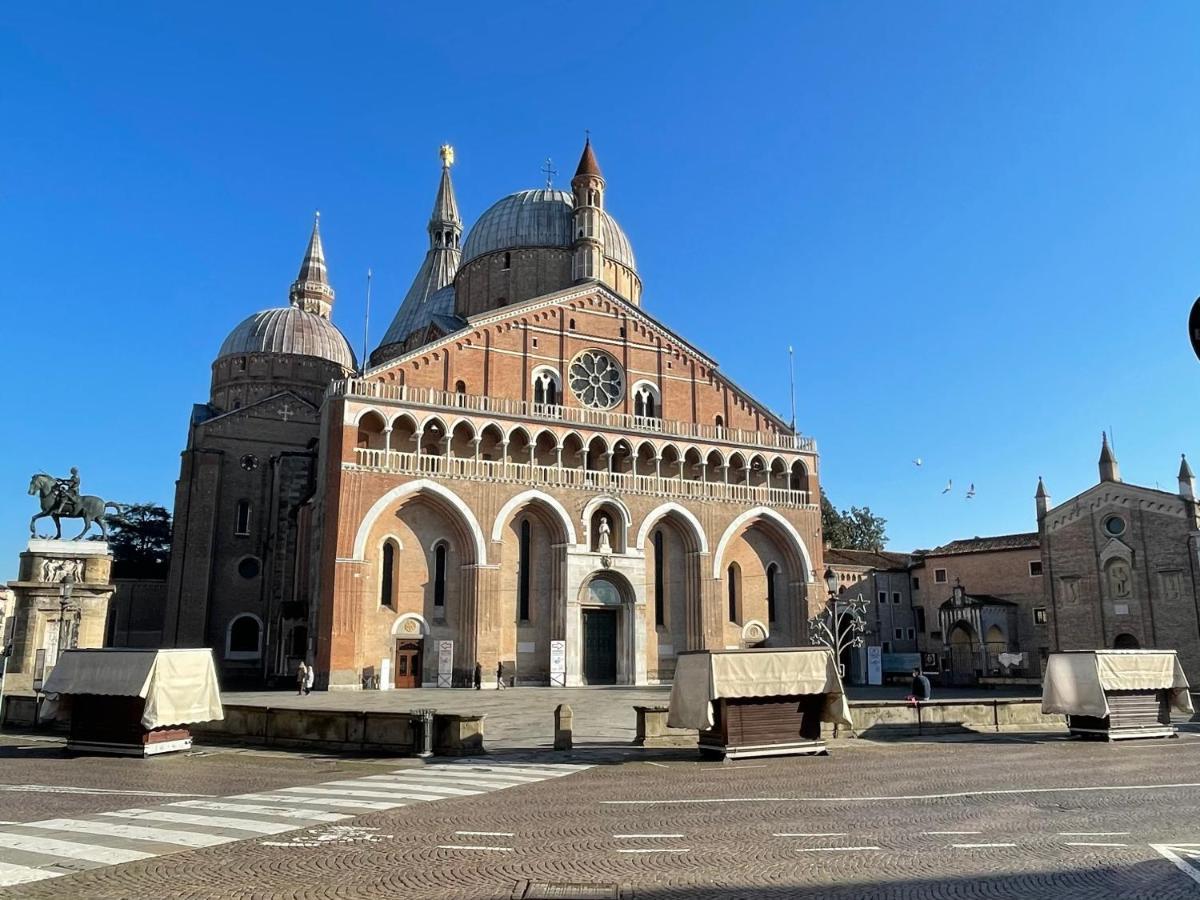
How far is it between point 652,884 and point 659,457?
34.5m

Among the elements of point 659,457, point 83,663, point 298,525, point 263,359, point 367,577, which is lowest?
Answer: point 83,663

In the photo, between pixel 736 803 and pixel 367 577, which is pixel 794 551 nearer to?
pixel 367 577

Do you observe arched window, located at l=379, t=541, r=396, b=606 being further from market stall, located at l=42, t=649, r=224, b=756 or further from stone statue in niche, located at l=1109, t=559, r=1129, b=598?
stone statue in niche, located at l=1109, t=559, r=1129, b=598

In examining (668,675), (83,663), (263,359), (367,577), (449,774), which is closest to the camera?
(449,774)

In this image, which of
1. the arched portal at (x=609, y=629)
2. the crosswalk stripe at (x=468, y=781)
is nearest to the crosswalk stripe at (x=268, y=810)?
the crosswalk stripe at (x=468, y=781)

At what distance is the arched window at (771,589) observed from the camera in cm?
4386

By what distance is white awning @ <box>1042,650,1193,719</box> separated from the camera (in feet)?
64.6

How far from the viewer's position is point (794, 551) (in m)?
43.9

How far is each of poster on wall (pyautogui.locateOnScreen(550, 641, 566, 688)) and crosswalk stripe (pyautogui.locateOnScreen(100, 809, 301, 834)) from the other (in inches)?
1044

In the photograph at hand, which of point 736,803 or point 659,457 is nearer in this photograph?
point 736,803

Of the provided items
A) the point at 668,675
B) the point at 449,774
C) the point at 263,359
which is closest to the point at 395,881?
the point at 449,774

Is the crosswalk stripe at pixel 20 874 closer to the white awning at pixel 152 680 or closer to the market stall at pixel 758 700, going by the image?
the white awning at pixel 152 680

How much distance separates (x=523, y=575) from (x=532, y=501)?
10.6ft

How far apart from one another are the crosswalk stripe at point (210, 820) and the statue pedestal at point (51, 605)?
59.9 feet
